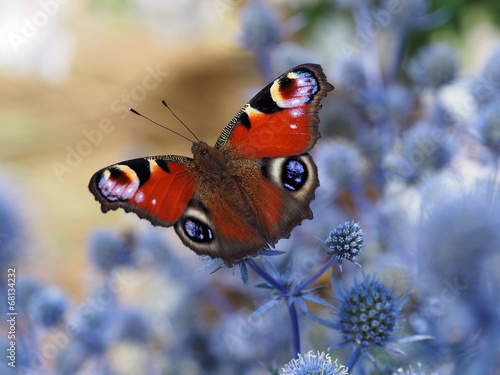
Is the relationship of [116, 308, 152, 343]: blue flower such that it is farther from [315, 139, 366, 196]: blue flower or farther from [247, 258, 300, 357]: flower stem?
[247, 258, 300, 357]: flower stem

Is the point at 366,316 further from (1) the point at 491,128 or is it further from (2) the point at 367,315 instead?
(1) the point at 491,128

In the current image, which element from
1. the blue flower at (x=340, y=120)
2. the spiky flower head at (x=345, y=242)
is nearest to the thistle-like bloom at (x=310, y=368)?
the spiky flower head at (x=345, y=242)

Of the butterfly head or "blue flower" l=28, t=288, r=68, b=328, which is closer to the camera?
the butterfly head

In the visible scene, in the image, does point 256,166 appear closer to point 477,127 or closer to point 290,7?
point 477,127

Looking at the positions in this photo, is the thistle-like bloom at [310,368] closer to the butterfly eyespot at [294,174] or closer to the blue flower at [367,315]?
the blue flower at [367,315]

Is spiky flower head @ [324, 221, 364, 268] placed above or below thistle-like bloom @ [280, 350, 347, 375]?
above

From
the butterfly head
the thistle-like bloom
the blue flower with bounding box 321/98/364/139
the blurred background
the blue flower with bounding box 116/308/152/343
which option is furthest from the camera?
the blue flower with bounding box 321/98/364/139

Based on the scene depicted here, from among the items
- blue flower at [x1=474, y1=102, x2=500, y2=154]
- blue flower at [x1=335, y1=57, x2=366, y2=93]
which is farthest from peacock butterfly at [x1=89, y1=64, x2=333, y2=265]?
blue flower at [x1=335, y1=57, x2=366, y2=93]
